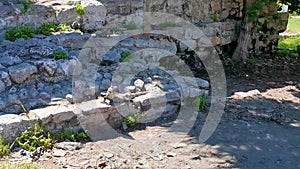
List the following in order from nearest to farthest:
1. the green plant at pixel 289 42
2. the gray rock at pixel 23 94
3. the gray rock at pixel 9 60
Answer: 1. the gray rock at pixel 23 94
2. the gray rock at pixel 9 60
3. the green plant at pixel 289 42

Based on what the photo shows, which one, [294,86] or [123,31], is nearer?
[123,31]

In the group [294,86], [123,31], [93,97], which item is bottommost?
[294,86]

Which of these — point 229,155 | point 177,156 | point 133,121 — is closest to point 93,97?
point 133,121

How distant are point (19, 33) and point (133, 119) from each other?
1797 millimetres

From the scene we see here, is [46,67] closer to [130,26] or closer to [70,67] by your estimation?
[70,67]

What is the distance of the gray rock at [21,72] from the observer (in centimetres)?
435

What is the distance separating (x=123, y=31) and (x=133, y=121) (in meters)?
2.10

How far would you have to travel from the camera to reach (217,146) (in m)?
4.02

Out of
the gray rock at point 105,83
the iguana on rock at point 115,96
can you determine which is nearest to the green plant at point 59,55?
the gray rock at point 105,83

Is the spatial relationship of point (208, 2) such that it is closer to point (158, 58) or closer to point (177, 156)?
point (158, 58)

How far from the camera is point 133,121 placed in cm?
442

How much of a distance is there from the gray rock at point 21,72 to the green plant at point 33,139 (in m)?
0.73

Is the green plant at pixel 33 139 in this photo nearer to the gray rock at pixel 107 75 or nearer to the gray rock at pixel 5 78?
the gray rock at pixel 5 78

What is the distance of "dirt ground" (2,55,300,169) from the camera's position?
3.63 metres
